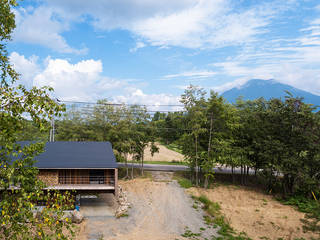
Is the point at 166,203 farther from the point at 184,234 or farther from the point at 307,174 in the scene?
the point at 307,174

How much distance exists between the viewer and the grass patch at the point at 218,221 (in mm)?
16406

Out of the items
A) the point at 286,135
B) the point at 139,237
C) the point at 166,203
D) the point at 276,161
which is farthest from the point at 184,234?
the point at 286,135

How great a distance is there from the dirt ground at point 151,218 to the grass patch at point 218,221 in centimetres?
63

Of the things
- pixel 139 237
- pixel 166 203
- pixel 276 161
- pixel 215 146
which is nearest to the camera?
pixel 139 237

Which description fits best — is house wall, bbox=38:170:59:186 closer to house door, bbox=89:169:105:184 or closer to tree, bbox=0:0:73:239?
house door, bbox=89:169:105:184

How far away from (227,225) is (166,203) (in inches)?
226

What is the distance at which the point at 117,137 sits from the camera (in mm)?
27781

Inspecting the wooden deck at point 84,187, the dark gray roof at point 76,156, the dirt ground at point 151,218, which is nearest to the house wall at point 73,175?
the wooden deck at point 84,187

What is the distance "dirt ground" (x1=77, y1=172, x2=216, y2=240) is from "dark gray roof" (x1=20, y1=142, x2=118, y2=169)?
3.72 m

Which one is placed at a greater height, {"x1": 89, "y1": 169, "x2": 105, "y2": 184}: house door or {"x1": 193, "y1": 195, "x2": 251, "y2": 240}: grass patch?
{"x1": 89, "y1": 169, "x2": 105, "y2": 184}: house door

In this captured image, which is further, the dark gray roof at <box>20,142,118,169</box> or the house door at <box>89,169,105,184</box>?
the house door at <box>89,169,105,184</box>

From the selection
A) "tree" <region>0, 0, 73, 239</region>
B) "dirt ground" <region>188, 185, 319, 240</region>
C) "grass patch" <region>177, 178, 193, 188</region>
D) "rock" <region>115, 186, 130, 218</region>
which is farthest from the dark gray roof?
"tree" <region>0, 0, 73, 239</region>

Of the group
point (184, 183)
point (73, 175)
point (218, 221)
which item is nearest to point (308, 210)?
point (218, 221)

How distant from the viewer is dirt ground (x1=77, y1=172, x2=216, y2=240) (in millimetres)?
15902
